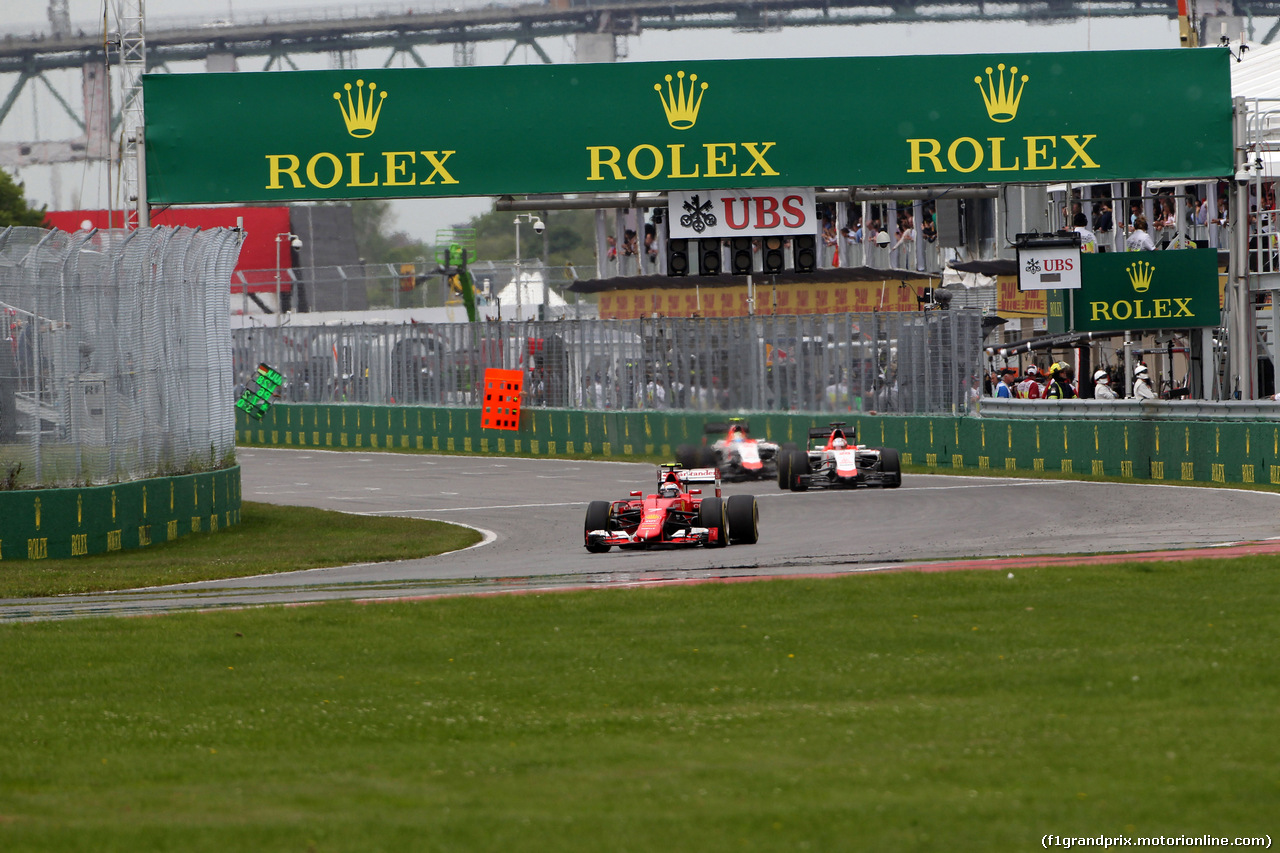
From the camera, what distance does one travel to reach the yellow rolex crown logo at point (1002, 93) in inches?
973

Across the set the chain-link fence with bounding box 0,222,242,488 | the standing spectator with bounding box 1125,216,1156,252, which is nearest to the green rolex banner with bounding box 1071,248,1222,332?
the standing spectator with bounding box 1125,216,1156,252

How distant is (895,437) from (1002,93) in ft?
28.5

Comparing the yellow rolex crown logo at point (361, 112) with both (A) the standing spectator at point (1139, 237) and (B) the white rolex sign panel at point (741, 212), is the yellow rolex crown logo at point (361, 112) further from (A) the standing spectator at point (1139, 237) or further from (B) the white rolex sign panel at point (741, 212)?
(A) the standing spectator at point (1139, 237)

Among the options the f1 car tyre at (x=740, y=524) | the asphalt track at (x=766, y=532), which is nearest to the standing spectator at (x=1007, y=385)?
the asphalt track at (x=766, y=532)

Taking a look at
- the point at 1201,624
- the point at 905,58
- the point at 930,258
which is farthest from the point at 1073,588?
the point at 930,258

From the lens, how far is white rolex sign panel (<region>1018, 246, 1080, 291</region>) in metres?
27.1

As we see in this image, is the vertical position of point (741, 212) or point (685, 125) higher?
point (685, 125)

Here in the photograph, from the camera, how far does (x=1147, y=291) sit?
1070 inches

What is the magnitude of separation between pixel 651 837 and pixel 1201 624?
5815 mm

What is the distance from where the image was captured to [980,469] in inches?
1150

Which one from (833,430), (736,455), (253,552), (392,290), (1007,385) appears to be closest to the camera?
(253,552)

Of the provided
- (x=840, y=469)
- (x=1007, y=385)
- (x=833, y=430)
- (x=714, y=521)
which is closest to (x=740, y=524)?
(x=714, y=521)

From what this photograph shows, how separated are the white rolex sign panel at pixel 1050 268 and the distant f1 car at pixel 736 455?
483cm

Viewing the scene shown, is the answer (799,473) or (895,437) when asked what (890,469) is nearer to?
(799,473)
